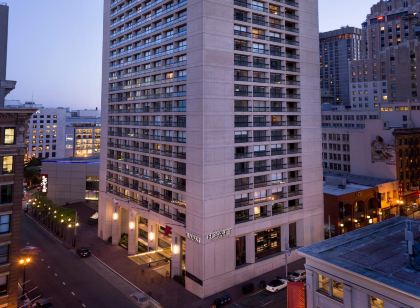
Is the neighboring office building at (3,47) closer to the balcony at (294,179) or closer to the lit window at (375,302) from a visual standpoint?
the lit window at (375,302)

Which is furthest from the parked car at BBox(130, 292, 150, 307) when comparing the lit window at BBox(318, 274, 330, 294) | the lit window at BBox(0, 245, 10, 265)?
the lit window at BBox(318, 274, 330, 294)

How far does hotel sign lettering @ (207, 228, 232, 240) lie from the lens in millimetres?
45938

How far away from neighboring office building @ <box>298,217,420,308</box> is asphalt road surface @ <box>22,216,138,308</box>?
25774 millimetres

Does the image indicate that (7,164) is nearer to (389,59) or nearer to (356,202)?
(356,202)

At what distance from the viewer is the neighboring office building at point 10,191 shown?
3691 centimetres

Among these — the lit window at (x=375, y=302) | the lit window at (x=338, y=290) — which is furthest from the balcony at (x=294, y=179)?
the lit window at (x=375, y=302)

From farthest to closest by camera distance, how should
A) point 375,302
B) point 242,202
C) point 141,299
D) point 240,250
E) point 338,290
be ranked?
point 240,250, point 242,202, point 141,299, point 338,290, point 375,302

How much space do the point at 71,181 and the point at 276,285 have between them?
244ft

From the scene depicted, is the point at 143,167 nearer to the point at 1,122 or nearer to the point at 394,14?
the point at 1,122

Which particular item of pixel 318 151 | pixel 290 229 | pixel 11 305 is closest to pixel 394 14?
pixel 318 151

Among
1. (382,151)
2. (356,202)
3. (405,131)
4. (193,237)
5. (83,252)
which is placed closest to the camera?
(193,237)

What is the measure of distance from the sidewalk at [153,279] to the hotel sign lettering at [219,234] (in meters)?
7.81

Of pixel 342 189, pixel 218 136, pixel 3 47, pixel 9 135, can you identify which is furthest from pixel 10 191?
pixel 342 189

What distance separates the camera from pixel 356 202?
242 ft
